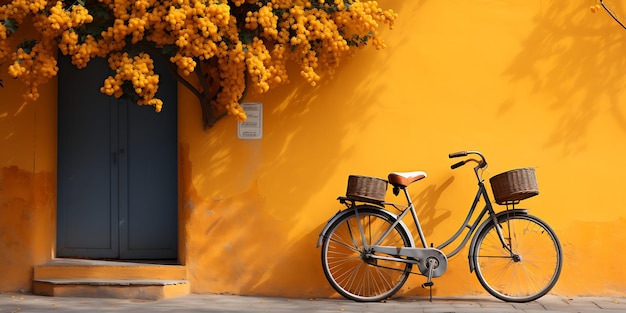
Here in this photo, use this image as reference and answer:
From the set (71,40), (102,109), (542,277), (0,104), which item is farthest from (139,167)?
(542,277)

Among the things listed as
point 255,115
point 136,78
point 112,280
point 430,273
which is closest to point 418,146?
point 430,273

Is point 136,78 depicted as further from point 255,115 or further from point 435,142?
point 435,142

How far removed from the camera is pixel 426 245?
27.8 ft

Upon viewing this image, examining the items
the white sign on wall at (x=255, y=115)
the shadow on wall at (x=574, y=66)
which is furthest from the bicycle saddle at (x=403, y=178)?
the white sign on wall at (x=255, y=115)

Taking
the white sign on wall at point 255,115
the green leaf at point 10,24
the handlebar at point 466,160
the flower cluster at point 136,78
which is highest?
the green leaf at point 10,24

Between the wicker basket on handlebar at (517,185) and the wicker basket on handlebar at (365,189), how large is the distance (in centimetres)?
95

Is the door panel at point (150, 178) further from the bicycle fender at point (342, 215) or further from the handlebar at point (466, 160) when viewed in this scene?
the handlebar at point (466, 160)

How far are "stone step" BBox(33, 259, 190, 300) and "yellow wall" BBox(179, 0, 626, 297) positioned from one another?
9.0 inches

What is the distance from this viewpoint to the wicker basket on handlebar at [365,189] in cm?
828

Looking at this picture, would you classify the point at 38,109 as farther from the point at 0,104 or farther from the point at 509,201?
the point at 509,201

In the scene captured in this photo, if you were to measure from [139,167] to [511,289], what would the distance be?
3.57 m

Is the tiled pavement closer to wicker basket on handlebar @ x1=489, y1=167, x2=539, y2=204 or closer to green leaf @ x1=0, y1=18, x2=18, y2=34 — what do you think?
wicker basket on handlebar @ x1=489, y1=167, x2=539, y2=204

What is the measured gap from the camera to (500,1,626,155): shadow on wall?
8.57m

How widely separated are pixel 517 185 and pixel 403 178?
0.91 metres
